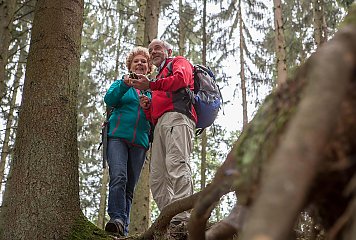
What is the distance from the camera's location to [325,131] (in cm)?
100

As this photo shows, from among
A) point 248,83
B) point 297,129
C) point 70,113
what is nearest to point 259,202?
point 297,129

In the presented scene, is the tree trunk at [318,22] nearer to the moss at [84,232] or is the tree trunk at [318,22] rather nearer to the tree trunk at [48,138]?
the tree trunk at [48,138]

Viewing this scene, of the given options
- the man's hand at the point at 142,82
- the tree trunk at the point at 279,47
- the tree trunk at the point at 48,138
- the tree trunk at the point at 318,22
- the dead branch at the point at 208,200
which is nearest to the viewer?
the dead branch at the point at 208,200

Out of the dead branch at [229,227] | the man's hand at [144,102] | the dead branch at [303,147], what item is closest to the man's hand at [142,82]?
the man's hand at [144,102]

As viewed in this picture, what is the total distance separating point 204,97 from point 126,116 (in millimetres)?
831

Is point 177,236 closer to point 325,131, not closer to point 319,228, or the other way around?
point 319,228

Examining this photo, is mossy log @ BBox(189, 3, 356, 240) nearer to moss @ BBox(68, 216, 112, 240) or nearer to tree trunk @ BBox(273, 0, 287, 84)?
moss @ BBox(68, 216, 112, 240)

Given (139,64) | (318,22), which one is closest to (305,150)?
(139,64)

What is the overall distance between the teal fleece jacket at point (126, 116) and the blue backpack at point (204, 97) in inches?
21.6

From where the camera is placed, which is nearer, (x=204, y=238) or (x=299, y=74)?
(x=299, y=74)

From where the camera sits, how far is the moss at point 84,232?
334cm

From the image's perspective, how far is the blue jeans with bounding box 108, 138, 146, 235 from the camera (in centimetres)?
411

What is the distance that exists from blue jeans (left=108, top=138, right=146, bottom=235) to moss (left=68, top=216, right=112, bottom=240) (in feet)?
1.73

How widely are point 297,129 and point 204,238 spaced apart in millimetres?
933
